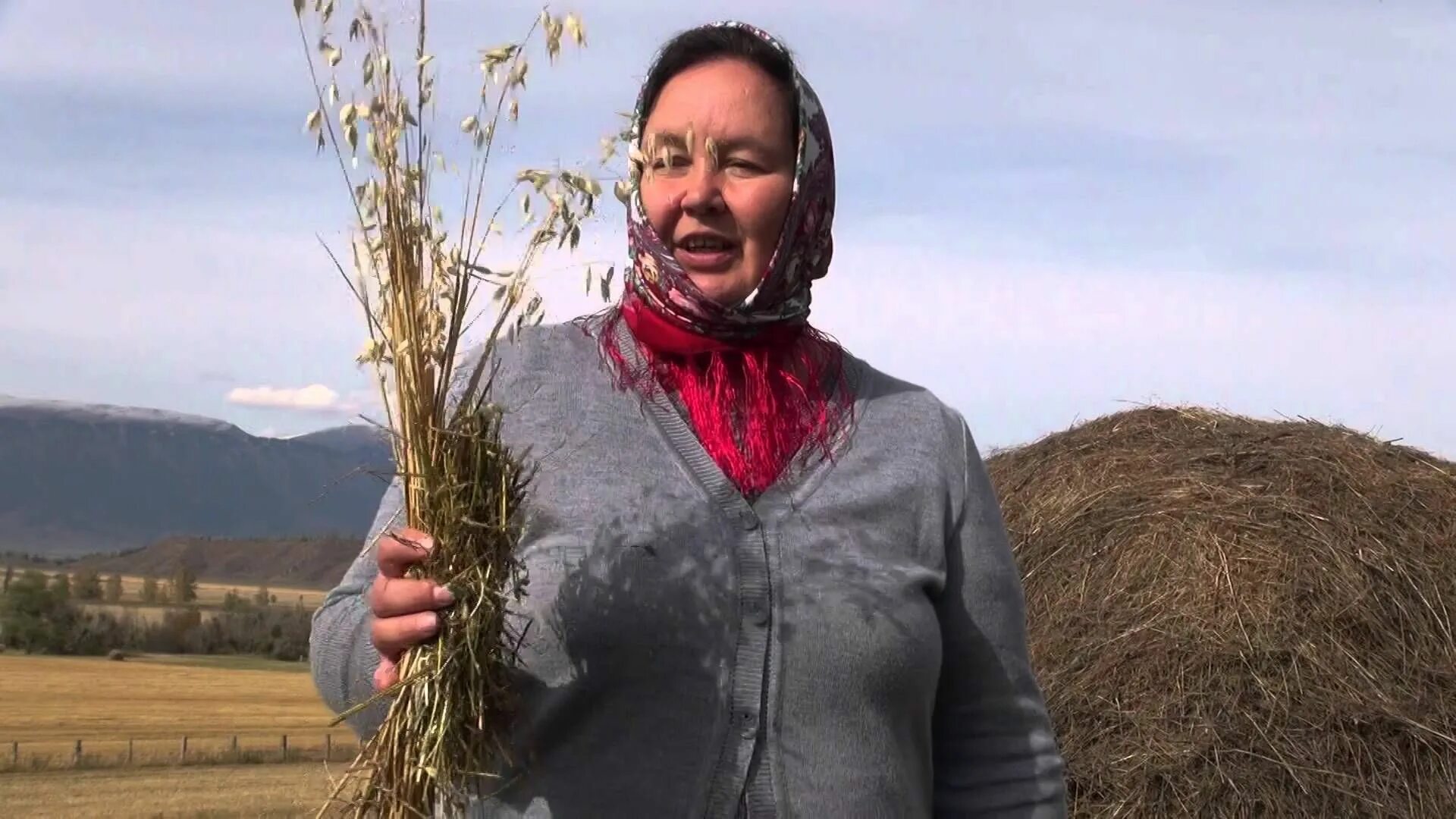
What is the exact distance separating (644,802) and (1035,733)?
60 centimetres

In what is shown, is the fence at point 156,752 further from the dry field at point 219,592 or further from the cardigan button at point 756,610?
the dry field at point 219,592

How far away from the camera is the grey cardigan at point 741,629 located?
66.0 inches

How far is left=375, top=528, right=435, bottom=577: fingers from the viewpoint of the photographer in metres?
1.53

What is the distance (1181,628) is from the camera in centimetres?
540

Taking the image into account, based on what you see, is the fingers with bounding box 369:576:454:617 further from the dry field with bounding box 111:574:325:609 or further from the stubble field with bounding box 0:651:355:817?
the dry field with bounding box 111:574:325:609

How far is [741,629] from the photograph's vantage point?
1.75 metres

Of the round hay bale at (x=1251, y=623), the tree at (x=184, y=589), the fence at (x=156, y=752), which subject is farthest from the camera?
the tree at (x=184, y=589)

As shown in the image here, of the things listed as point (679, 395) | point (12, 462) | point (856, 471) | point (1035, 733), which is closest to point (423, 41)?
point (679, 395)

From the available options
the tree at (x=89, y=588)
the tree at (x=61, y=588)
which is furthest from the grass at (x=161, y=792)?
the tree at (x=89, y=588)

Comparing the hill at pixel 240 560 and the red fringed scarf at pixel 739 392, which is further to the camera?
the hill at pixel 240 560

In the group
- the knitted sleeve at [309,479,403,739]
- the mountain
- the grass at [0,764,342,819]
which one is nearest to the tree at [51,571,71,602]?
the grass at [0,764,342,819]

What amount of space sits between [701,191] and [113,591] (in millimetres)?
50283

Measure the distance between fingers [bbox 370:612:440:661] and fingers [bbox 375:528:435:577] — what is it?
52 millimetres

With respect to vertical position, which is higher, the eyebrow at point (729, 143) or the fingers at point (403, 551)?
the eyebrow at point (729, 143)
